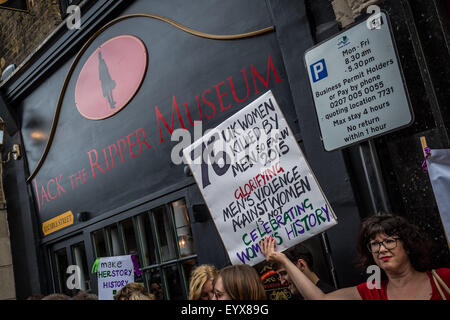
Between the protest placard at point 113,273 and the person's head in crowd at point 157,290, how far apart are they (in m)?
0.26

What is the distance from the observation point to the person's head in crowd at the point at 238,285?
2.51 metres

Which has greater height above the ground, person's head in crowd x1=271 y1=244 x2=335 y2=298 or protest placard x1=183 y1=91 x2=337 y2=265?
protest placard x1=183 y1=91 x2=337 y2=265

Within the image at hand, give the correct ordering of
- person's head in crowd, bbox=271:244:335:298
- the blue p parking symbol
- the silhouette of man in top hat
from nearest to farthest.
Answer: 1. person's head in crowd, bbox=271:244:335:298
2. the blue p parking symbol
3. the silhouette of man in top hat

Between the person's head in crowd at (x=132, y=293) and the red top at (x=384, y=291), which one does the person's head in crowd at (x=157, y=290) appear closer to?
the person's head in crowd at (x=132, y=293)

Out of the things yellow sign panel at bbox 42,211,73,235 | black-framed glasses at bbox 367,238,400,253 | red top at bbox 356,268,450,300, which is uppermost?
yellow sign panel at bbox 42,211,73,235

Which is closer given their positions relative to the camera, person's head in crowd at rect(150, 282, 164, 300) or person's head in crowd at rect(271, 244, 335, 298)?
person's head in crowd at rect(271, 244, 335, 298)

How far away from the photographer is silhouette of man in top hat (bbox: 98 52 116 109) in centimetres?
599

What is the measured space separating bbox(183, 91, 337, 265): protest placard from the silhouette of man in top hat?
2633 millimetres

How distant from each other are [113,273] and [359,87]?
363 centimetres

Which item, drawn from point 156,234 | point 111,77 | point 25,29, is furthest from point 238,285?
point 25,29

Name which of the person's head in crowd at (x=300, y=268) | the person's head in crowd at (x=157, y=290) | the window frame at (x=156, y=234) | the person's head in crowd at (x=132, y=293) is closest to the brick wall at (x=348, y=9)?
the person's head in crowd at (x=300, y=268)

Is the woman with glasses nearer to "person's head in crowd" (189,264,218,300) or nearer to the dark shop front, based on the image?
the dark shop front

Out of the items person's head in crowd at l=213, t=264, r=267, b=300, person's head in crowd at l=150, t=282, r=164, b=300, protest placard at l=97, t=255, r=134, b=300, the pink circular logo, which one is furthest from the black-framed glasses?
the pink circular logo
